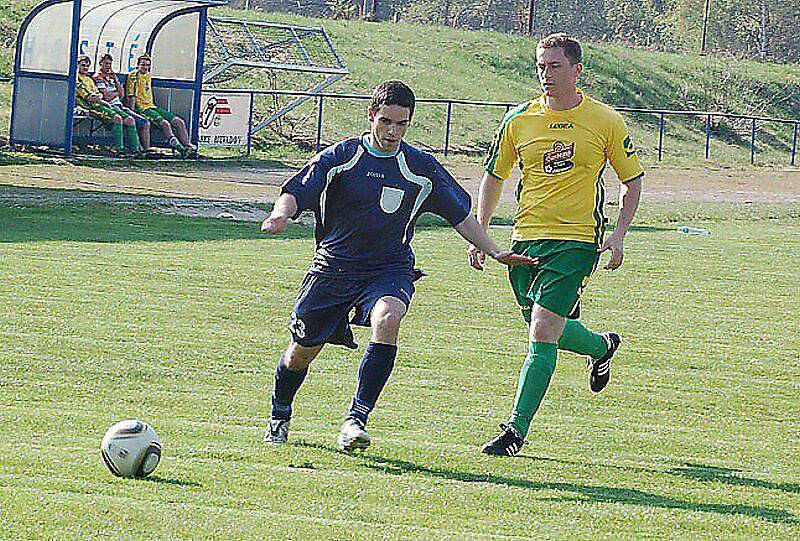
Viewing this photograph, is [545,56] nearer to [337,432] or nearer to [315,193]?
[315,193]

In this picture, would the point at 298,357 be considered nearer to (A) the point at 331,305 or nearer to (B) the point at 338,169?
(A) the point at 331,305

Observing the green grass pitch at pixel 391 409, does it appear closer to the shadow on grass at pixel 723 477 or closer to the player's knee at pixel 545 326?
the shadow on grass at pixel 723 477

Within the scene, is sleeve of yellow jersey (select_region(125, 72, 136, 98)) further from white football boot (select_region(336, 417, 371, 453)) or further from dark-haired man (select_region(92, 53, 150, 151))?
white football boot (select_region(336, 417, 371, 453))

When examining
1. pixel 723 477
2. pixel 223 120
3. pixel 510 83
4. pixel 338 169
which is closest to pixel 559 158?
pixel 338 169

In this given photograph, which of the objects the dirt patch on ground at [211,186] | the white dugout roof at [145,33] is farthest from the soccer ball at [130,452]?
the white dugout roof at [145,33]

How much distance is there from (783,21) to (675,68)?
3602 centimetres

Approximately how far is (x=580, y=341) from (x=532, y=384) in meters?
0.87

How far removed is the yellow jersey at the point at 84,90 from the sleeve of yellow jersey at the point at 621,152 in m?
21.0

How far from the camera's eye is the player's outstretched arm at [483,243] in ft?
22.9

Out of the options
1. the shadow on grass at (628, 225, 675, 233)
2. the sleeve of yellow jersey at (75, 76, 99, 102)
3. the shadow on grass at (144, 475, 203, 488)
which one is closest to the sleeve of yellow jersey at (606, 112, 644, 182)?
the shadow on grass at (144, 475, 203, 488)

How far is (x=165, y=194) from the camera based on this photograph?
21.4 meters

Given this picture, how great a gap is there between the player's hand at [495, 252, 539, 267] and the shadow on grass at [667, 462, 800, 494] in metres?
1.28

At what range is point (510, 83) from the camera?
53.0 m

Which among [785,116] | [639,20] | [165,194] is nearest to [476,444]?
[165,194]
